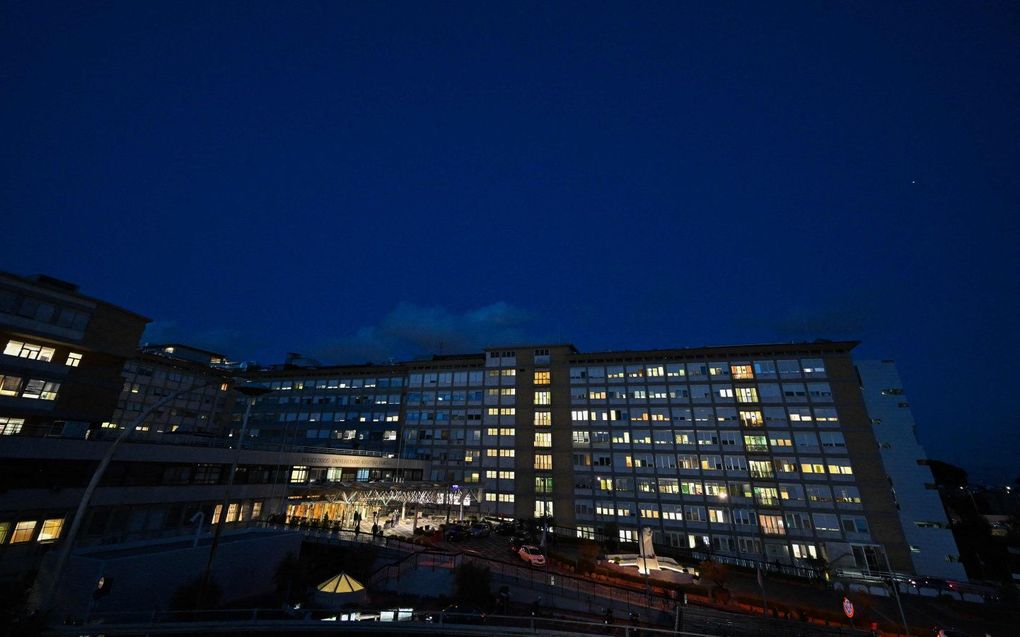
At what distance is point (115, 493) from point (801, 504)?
228 feet

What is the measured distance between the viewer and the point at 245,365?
9656 cm

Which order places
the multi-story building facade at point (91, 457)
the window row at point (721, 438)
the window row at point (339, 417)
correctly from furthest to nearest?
1. the window row at point (339, 417)
2. the window row at point (721, 438)
3. the multi-story building facade at point (91, 457)

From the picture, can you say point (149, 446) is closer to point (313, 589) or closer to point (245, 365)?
point (313, 589)

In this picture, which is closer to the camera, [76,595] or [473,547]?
[76,595]

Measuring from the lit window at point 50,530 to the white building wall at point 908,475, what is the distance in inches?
3245

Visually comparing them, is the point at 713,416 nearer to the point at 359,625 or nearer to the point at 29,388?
the point at 359,625

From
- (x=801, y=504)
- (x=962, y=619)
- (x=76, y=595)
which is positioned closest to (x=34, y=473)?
(x=76, y=595)

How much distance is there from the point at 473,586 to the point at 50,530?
24899 mm

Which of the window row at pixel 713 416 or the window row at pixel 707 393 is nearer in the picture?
the window row at pixel 713 416

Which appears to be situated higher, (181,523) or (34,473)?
(34,473)

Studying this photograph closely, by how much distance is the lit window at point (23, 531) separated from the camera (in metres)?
23.9

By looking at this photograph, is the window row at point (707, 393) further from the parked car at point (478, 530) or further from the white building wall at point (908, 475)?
the parked car at point (478, 530)

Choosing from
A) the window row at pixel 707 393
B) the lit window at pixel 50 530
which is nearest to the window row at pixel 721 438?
the window row at pixel 707 393

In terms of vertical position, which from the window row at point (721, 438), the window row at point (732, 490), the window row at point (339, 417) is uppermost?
the window row at point (339, 417)
